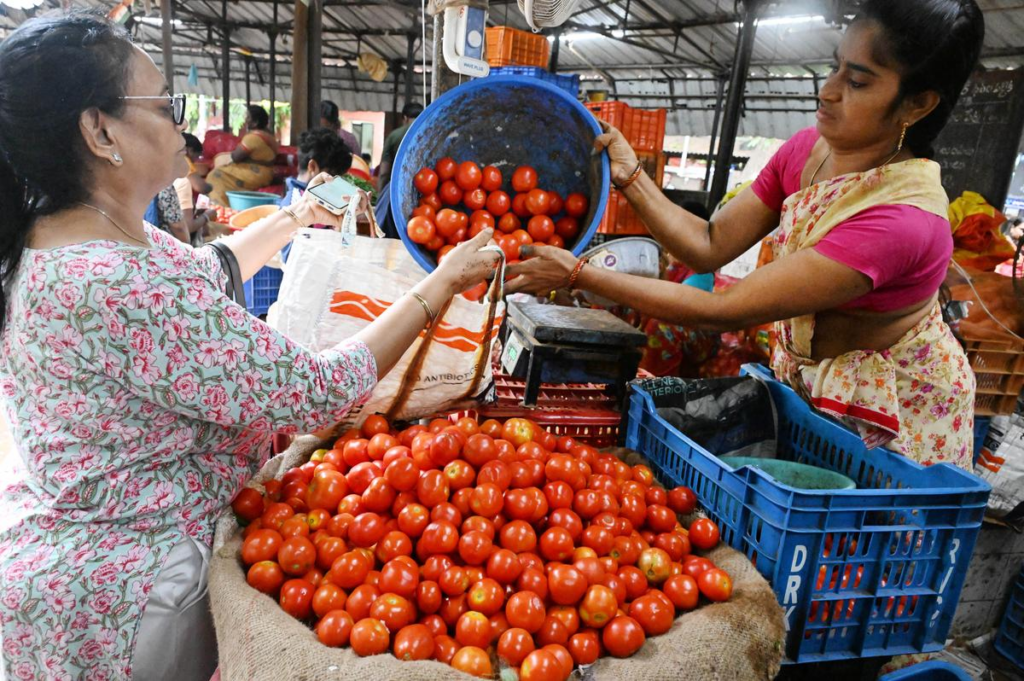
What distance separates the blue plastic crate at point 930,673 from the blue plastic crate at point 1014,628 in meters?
1.18

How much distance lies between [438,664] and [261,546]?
1.67ft

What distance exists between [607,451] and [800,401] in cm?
64

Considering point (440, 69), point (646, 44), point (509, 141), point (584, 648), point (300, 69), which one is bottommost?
point (584, 648)

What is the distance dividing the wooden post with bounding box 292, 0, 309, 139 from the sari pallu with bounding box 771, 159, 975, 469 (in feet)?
26.2

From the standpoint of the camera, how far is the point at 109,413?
1.32 meters

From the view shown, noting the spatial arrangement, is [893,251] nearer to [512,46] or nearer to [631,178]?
[631,178]

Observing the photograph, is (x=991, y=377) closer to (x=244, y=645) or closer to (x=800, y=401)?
(x=800, y=401)

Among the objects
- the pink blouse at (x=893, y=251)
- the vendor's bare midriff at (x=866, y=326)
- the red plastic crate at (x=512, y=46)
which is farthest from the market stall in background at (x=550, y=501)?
the red plastic crate at (x=512, y=46)

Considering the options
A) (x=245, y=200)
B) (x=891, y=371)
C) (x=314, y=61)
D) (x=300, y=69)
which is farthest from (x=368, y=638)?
(x=300, y=69)

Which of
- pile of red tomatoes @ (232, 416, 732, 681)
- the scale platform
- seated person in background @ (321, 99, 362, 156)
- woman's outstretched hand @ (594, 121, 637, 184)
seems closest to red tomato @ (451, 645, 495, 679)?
pile of red tomatoes @ (232, 416, 732, 681)

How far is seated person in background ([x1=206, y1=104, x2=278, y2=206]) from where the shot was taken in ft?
27.5

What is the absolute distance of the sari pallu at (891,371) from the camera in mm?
1729

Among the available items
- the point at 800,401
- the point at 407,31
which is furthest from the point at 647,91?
the point at 800,401

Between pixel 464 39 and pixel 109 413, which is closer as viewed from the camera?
pixel 109 413
